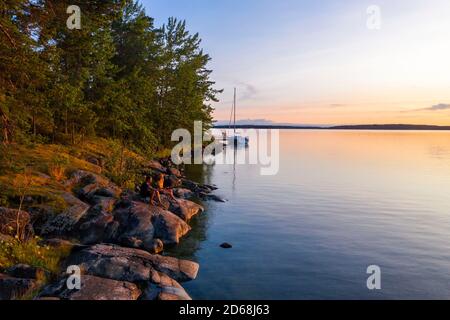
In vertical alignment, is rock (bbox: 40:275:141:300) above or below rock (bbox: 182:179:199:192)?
below

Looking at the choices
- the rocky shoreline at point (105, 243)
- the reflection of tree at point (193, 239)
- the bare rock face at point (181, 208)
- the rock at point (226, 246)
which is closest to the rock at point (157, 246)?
the rocky shoreline at point (105, 243)

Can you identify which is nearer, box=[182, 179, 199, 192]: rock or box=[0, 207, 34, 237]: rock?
box=[0, 207, 34, 237]: rock

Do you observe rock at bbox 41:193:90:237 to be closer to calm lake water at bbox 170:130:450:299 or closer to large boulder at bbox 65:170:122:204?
large boulder at bbox 65:170:122:204

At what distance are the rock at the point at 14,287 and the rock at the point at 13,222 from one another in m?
3.73

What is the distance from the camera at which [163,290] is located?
1282 centimetres

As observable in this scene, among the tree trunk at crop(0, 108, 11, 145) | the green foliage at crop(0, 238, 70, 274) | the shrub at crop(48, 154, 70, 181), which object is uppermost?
the tree trunk at crop(0, 108, 11, 145)

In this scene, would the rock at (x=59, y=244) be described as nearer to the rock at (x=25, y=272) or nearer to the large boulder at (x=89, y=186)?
the rock at (x=25, y=272)

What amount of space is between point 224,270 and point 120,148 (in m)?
18.1

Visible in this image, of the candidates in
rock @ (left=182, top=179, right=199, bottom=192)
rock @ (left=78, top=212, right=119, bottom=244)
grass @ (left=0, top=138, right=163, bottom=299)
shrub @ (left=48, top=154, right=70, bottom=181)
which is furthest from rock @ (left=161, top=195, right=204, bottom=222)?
rock @ (left=182, top=179, right=199, bottom=192)

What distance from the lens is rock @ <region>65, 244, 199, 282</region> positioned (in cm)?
1369

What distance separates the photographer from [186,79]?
5500 centimetres

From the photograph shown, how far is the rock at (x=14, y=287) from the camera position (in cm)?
1098

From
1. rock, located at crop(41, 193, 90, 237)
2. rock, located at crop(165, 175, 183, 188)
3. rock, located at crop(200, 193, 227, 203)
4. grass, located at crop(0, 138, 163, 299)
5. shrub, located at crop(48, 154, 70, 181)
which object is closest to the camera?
grass, located at crop(0, 138, 163, 299)

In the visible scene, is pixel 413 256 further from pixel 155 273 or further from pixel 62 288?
pixel 62 288
